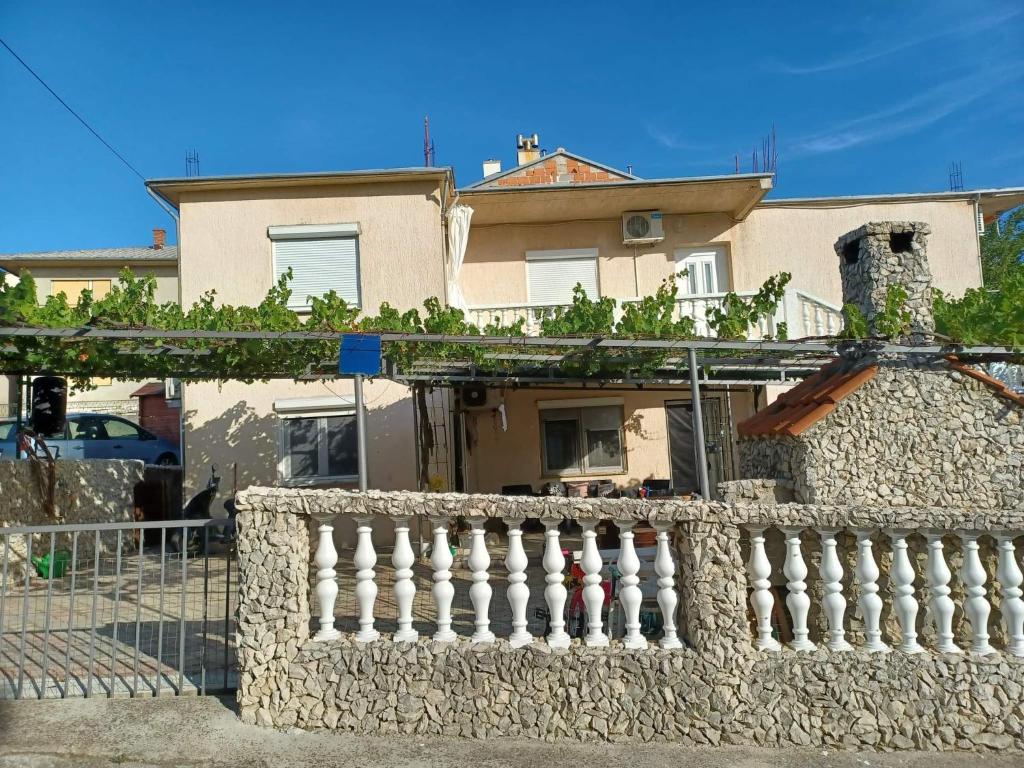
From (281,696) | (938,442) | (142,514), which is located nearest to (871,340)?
(938,442)

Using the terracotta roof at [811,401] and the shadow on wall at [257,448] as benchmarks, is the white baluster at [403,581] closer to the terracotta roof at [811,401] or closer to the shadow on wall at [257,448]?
the terracotta roof at [811,401]

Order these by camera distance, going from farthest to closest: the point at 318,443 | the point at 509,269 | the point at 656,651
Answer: the point at 509,269 → the point at 318,443 → the point at 656,651

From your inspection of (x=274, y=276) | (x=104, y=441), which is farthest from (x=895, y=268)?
(x=104, y=441)

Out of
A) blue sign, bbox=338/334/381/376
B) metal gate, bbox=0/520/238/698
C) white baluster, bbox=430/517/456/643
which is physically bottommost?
→ metal gate, bbox=0/520/238/698

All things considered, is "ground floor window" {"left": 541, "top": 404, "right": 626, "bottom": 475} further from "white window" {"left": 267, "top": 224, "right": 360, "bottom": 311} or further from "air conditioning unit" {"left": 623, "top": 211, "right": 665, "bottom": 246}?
"white window" {"left": 267, "top": 224, "right": 360, "bottom": 311}

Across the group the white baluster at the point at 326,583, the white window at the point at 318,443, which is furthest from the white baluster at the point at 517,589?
the white window at the point at 318,443

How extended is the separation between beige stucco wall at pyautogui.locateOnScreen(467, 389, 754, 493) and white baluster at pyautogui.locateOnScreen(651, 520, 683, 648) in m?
9.44

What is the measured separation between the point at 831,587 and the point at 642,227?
10.3 metres

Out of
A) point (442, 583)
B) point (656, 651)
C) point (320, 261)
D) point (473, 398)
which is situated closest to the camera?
point (656, 651)

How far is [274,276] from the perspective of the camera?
A: 12.1 meters

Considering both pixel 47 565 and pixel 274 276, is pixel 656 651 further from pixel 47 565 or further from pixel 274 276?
pixel 274 276

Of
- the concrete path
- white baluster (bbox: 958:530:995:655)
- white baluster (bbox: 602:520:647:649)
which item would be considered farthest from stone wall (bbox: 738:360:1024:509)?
white baluster (bbox: 602:520:647:649)

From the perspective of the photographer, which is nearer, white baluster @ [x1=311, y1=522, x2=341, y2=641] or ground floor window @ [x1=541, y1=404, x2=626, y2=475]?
white baluster @ [x1=311, y1=522, x2=341, y2=641]

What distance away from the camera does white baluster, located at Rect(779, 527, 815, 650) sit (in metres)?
3.79
